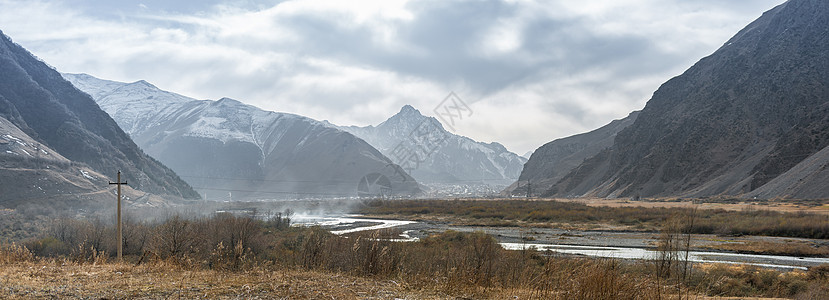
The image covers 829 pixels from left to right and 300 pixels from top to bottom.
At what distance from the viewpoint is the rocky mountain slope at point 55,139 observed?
298ft

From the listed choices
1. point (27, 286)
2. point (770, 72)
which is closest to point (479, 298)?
point (27, 286)

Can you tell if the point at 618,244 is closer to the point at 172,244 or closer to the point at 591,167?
the point at 172,244

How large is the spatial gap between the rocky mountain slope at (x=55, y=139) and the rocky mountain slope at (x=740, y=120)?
112 metres

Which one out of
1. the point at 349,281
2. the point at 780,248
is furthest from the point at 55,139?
the point at 780,248

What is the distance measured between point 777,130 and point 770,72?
1822cm

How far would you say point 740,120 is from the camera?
111188 millimetres

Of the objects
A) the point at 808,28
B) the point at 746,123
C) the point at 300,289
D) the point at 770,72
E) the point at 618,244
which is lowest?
the point at 618,244

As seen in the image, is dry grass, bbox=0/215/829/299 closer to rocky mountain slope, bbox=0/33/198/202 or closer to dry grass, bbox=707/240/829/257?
dry grass, bbox=707/240/829/257

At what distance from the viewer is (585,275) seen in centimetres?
853

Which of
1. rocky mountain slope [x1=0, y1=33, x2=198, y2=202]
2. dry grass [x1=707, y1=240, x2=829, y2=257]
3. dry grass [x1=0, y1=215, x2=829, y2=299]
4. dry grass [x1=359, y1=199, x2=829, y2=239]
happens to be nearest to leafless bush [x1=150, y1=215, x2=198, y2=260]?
dry grass [x1=0, y1=215, x2=829, y2=299]

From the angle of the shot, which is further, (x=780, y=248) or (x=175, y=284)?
(x=780, y=248)

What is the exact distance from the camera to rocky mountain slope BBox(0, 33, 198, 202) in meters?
90.9

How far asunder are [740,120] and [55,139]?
150536 millimetres

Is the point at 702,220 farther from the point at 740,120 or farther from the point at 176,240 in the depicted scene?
the point at 740,120
